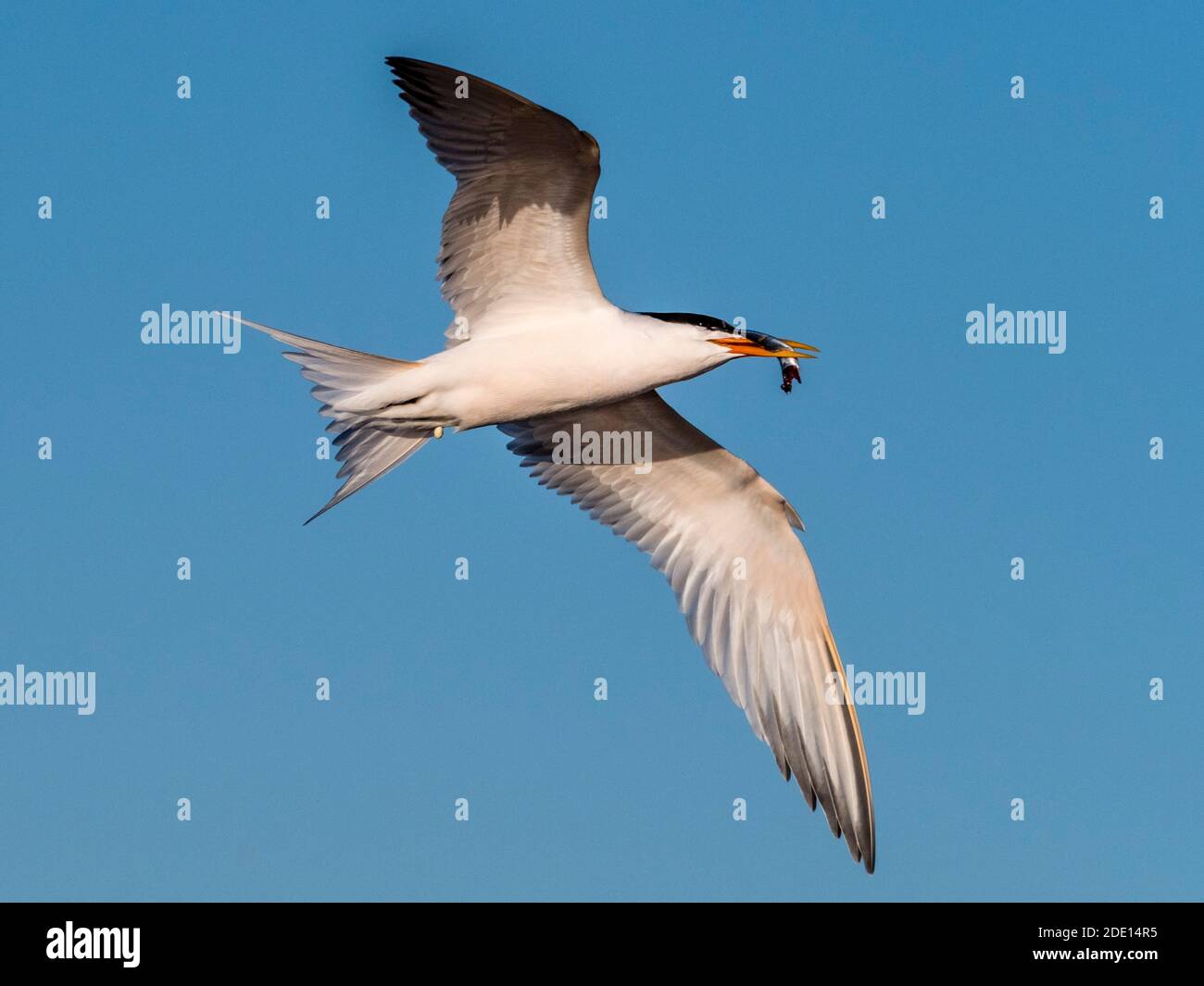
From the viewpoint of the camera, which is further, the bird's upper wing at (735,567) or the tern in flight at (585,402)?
the bird's upper wing at (735,567)

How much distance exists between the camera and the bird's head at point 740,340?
10.1 meters

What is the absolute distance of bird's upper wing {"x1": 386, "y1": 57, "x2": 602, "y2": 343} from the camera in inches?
371

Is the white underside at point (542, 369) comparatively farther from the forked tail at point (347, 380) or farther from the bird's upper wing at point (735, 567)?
the bird's upper wing at point (735, 567)

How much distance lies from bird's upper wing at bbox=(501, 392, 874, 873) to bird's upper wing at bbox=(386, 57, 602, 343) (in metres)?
1.00

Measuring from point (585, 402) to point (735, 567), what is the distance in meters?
1.93

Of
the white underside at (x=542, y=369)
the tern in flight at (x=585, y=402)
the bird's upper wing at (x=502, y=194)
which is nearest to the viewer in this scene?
the bird's upper wing at (x=502, y=194)

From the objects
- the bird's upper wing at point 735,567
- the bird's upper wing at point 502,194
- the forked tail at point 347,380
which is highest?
the bird's upper wing at point 502,194

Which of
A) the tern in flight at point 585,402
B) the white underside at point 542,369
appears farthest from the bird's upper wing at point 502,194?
the white underside at point 542,369

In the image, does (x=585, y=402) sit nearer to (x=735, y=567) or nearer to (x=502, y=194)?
(x=502, y=194)

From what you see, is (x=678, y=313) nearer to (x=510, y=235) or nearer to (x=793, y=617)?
(x=510, y=235)

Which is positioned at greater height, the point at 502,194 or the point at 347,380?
the point at 502,194

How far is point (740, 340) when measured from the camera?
→ 10180 mm

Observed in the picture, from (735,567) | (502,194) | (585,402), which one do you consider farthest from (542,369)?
(735,567)

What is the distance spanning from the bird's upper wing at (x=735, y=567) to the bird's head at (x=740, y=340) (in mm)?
930
